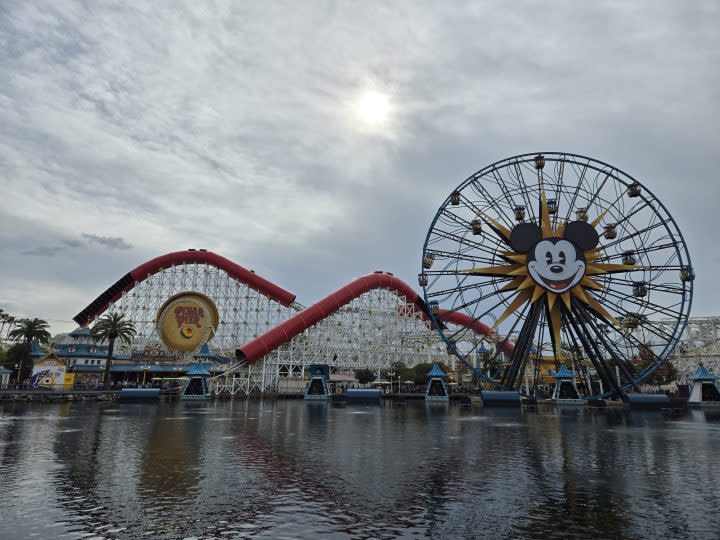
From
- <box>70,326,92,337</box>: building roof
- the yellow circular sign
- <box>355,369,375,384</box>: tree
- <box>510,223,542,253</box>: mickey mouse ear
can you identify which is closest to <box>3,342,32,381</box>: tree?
<box>70,326,92,337</box>: building roof

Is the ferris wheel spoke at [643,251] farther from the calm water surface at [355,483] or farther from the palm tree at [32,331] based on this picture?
the palm tree at [32,331]

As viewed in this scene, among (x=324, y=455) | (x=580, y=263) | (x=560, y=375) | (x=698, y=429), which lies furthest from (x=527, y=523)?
(x=560, y=375)

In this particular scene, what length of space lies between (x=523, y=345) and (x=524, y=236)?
9.85 meters

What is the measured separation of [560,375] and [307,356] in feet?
109

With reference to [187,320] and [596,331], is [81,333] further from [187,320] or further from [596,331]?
[596,331]

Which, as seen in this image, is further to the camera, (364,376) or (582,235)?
(364,376)

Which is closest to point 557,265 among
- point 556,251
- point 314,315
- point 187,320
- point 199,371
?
point 556,251

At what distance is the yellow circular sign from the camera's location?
72750 millimetres

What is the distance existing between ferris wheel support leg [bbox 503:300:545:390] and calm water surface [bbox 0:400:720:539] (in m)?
17.0

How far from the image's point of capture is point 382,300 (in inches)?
2825

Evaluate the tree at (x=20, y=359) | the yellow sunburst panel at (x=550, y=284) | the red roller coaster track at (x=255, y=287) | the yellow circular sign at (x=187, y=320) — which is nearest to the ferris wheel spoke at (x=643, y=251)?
the yellow sunburst panel at (x=550, y=284)

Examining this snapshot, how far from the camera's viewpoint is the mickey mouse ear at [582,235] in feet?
143

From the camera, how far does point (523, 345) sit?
147 ft

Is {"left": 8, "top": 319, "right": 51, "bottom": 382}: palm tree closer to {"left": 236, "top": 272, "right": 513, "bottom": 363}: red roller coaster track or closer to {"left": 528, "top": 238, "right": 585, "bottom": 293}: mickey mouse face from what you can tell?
{"left": 236, "top": 272, "right": 513, "bottom": 363}: red roller coaster track
